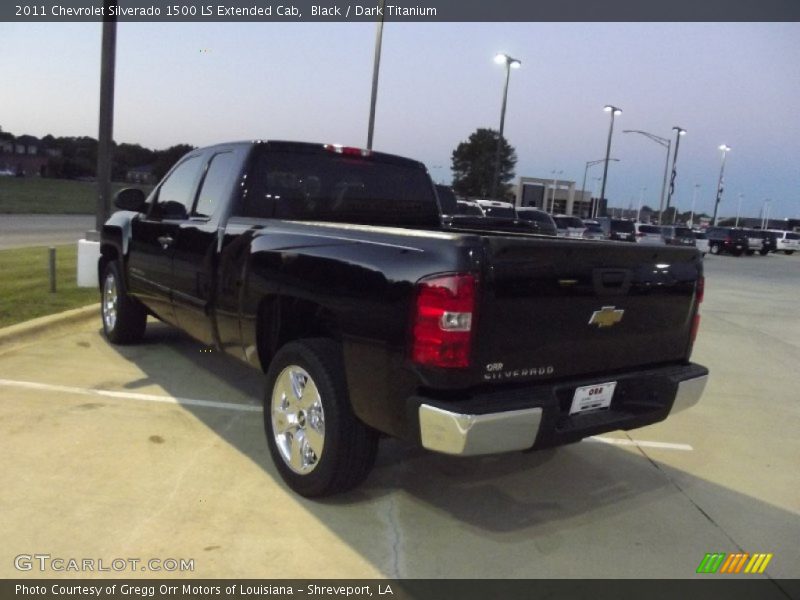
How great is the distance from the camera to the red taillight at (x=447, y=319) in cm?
287

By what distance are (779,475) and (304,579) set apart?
3.37 m

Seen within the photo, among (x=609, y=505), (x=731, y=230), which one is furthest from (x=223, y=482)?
(x=731, y=230)

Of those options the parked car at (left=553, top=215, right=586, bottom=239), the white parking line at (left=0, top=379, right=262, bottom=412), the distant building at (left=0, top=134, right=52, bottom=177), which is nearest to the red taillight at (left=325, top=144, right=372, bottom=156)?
the white parking line at (left=0, top=379, right=262, bottom=412)

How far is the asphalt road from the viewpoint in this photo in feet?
53.7

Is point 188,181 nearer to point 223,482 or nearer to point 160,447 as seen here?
point 160,447

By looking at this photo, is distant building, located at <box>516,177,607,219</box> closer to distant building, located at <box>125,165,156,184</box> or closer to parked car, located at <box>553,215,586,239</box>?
parked car, located at <box>553,215,586,239</box>

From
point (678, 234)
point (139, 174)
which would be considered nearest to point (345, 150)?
point (678, 234)

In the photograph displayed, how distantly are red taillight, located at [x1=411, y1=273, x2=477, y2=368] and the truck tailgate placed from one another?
0.21 feet

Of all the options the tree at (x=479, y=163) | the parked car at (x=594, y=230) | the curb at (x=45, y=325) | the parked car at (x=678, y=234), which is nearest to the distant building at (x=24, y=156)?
the tree at (x=479, y=163)

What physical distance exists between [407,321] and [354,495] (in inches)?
51.7

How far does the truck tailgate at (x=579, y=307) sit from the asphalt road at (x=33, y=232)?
14.2m

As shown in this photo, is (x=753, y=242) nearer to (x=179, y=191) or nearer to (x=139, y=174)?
(x=179, y=191)

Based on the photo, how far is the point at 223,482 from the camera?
3861 mm

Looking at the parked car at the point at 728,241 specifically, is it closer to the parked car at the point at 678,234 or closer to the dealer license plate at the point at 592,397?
the parked car at the point at 678,234
